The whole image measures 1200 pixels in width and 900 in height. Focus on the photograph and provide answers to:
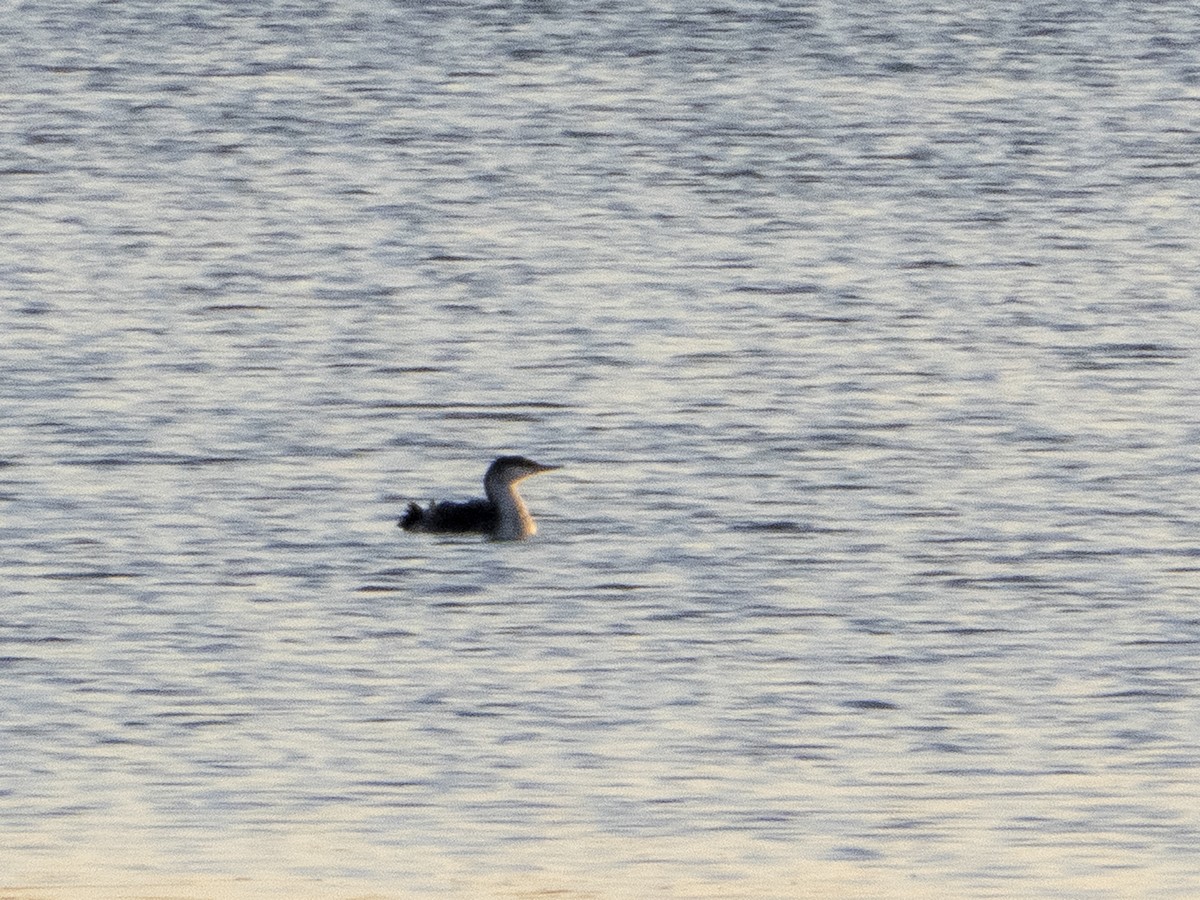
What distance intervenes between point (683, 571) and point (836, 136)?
52.7 feet

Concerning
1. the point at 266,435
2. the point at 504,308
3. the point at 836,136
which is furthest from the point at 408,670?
the point at 836,136

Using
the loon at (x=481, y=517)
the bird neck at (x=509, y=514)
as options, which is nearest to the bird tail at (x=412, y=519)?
the loon at (x=481, y=517)

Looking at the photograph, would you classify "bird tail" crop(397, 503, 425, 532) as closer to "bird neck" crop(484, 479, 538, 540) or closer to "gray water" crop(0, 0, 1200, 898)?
"gray water" crop(0, 0, 1200, 898)

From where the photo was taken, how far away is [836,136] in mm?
30766

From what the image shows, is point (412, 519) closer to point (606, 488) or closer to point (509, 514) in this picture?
point (509, 514)

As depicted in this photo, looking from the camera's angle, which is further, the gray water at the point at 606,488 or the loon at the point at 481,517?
the loon at the point at 481,517

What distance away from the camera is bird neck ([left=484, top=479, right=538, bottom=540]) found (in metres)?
16.2

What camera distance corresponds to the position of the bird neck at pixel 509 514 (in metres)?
16.2

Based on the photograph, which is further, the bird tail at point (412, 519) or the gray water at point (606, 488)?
the bird tail at point (412, 519)

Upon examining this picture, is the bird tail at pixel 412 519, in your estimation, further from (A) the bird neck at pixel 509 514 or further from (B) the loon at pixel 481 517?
(A) the bird neck at pixel 509 514

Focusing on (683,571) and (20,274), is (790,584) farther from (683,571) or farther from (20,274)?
(20,274)

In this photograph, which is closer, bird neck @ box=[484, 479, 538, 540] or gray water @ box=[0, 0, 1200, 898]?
gray water @ box=[0, 0, 1200, 898]

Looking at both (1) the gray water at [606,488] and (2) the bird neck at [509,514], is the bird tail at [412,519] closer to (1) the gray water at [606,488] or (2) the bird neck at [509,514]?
(1) the gray water at [606,488]

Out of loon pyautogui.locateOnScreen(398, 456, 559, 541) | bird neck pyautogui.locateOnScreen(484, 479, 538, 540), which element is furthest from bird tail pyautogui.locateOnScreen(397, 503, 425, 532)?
bird neck pyautogui.locateOnScreen(484, 479, 538, 540)
